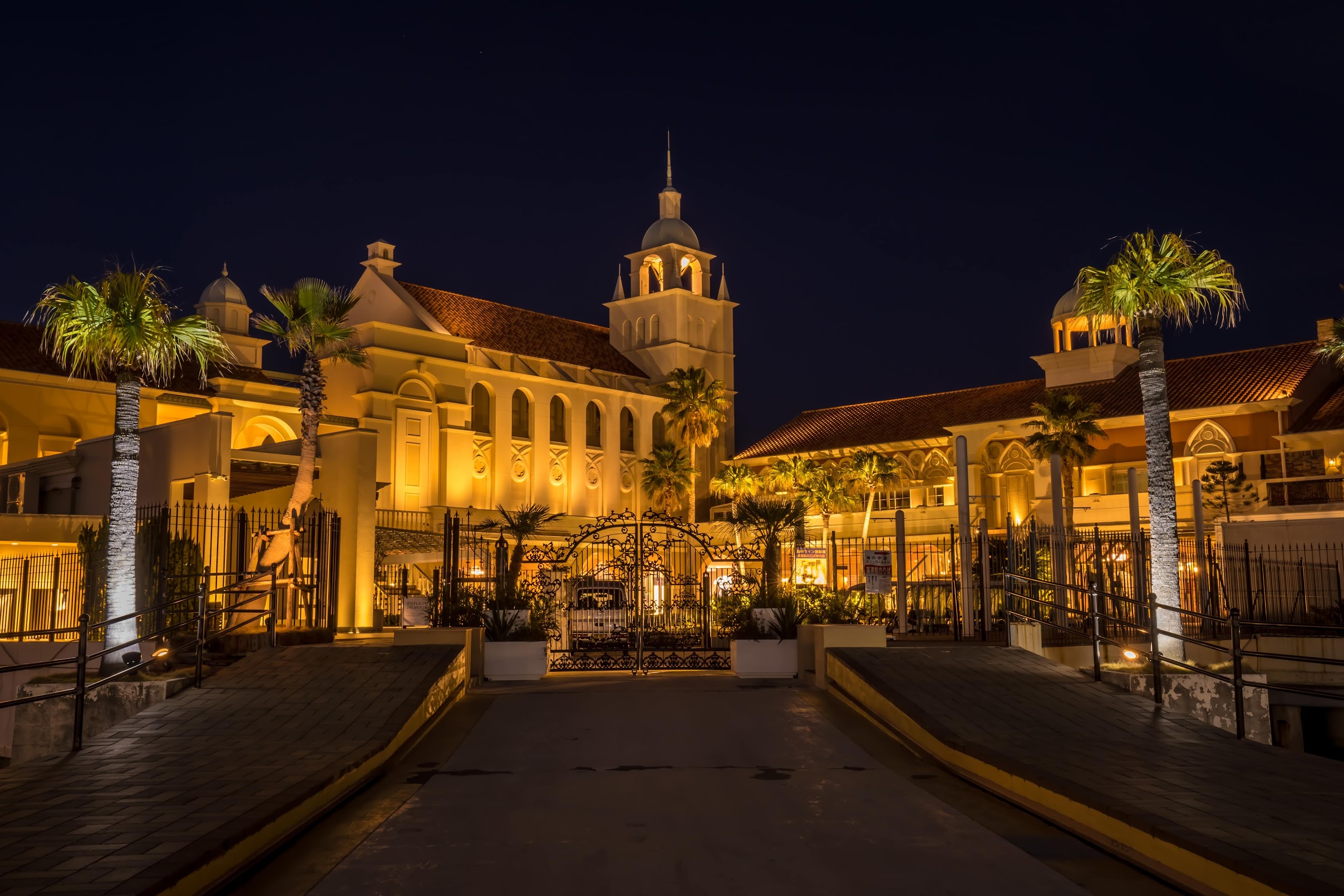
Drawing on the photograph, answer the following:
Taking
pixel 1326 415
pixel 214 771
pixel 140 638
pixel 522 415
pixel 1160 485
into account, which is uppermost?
pixel 522 415

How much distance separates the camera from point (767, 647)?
688 inches

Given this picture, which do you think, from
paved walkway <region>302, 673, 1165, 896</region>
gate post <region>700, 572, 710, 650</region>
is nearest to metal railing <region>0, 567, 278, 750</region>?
paved walkway <region>302, 673, 1165, 896</region>

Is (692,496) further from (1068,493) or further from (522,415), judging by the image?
(1068,493)

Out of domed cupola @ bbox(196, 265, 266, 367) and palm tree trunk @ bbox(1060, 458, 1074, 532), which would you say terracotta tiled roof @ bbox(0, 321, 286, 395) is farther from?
palm tree trunk @ bbox(1060, 458, 1074, 532)

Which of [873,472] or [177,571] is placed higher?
[873,472]

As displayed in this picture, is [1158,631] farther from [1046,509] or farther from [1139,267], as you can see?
[1046,509]

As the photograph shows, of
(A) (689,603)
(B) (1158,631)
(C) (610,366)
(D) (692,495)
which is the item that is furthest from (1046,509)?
(B) (1158,631)

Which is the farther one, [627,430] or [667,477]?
[627,430]

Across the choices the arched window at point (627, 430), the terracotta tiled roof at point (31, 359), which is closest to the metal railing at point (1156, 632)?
the terracotta tiled roof at point (31, 359)

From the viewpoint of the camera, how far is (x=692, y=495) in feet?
220

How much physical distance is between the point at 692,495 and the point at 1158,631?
5395cm

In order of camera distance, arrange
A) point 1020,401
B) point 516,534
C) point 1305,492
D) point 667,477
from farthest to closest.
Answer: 1. point 667,477
2. point 1020,401
3. point 1305,492
4. point 516,534

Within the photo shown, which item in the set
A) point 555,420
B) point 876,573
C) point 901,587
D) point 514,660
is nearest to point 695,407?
point 555,420

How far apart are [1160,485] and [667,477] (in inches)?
1866
